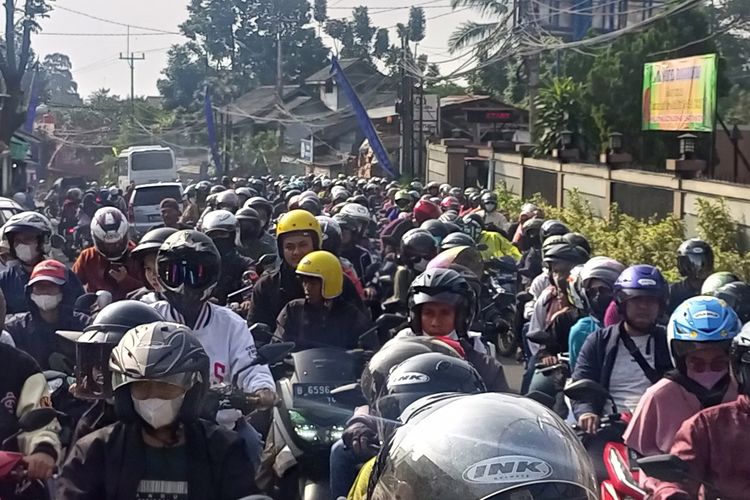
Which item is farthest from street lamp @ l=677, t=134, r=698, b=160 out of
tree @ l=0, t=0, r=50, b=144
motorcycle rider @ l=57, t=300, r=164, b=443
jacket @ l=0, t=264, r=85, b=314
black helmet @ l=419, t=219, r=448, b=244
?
tree @ l=0, t=0, r=50, b=144

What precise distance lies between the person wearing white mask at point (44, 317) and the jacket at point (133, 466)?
3189 mm

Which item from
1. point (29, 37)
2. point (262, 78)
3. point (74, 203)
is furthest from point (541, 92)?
point (262, 78)

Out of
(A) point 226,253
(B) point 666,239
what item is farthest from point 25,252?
(B) point 666,239

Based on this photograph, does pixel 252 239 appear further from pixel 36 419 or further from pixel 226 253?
pixel 36 419

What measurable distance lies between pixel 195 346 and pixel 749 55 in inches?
2360

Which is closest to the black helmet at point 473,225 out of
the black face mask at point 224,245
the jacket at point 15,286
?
the black face mask at point 224,245

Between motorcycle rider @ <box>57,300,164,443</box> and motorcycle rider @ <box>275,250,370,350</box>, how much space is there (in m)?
2.48

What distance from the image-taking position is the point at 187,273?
244 inches

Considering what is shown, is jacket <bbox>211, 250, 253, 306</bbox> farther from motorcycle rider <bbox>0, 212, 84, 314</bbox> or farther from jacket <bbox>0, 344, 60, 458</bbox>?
jacket <bbox>0, 344, 60, 458</bbox>

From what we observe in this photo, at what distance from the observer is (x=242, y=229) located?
43.2 ft

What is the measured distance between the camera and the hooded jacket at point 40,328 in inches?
288

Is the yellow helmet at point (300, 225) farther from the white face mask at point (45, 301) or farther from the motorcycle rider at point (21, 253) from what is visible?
the white face mask at point (45, 301)

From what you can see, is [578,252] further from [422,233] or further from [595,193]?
[595,193]

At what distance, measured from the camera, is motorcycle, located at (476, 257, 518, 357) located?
12.7 m
